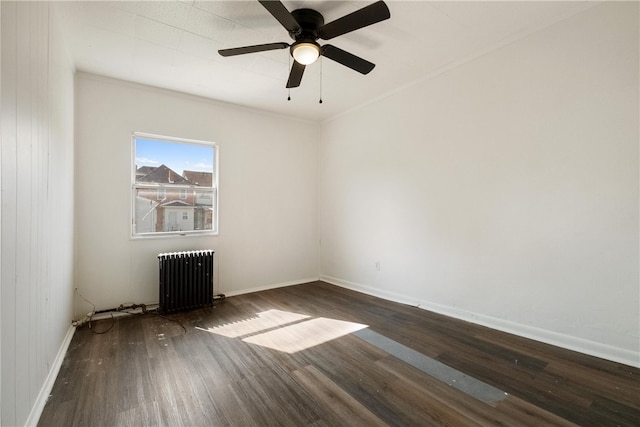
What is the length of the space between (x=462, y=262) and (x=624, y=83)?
205 cm

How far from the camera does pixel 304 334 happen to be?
2895 millimetres

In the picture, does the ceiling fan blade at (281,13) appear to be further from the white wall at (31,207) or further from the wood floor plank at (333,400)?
the wood floor plank at (333,400)

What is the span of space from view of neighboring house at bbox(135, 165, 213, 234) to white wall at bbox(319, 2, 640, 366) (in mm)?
2585

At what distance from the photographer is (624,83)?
7.37 ft

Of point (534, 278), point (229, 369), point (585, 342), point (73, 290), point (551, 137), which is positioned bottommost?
point (229, 369)

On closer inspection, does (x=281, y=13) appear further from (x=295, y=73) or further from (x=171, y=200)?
(x=171, y=200)

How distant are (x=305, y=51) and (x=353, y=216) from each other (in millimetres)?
2783

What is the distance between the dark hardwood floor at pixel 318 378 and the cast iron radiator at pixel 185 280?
13.7 inches

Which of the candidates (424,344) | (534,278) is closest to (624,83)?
(534,278)

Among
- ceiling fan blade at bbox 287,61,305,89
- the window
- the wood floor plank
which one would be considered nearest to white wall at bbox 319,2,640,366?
ceiling fan blade at bbox 287,61,305,89

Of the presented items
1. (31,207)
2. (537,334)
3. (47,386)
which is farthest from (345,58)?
(47,386)

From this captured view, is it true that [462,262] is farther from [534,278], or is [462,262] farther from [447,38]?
[447,38]

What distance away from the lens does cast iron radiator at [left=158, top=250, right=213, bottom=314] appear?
3.49m


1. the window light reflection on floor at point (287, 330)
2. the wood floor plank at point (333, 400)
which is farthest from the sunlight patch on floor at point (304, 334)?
the wood floor plank at point (333, 400)
